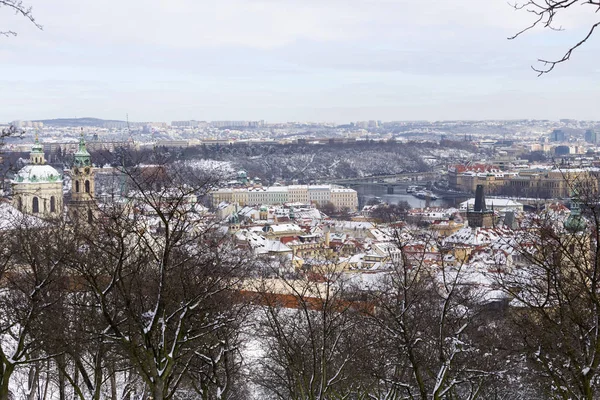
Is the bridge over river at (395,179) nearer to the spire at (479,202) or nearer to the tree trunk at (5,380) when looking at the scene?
the spire at (479,202)

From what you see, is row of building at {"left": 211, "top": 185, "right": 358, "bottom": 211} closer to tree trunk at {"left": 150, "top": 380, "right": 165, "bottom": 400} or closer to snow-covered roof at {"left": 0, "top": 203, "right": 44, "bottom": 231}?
snow-covered roof at {"left": 0, "top": 203, "right": 44, "bottom": 231}

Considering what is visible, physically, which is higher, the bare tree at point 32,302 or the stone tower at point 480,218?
the bare tree at point 32,302

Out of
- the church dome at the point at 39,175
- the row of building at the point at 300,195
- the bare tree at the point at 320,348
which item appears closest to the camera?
the bare tree at the point at 320,348

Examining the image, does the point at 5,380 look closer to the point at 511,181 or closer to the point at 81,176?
the point at 81,176

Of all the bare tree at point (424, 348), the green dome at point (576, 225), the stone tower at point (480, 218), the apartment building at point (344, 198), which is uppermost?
the green dome at point (576, 225)

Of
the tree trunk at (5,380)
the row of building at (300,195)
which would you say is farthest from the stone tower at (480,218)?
the tree trunk at (5,380)

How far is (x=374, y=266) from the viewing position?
100ft

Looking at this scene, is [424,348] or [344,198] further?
[344,198]

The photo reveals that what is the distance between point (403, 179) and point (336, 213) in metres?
39.6

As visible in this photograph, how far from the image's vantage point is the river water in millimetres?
70506

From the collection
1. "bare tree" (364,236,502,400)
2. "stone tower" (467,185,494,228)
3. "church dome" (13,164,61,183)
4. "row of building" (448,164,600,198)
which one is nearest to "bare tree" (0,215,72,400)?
"bare tree" (364,236,502,400)

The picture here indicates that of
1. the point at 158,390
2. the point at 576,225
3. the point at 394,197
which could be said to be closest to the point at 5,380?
the point at 158,390

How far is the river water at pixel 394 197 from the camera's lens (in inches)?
2776

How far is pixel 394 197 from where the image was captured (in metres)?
77.8
